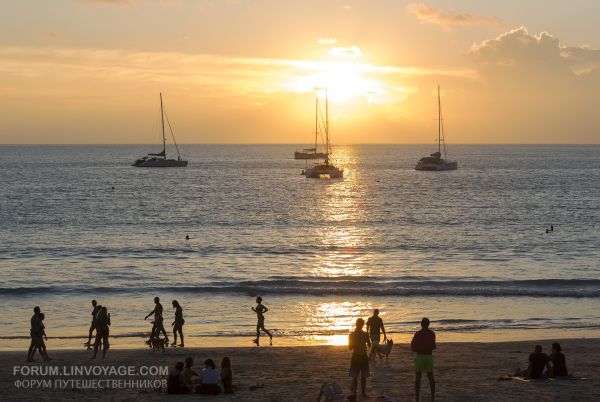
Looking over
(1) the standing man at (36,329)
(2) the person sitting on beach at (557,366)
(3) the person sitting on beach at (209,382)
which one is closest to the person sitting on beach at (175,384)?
(3) the person sitting on beach at (209,382)

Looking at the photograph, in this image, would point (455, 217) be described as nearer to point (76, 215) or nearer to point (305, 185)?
point (76, 215)

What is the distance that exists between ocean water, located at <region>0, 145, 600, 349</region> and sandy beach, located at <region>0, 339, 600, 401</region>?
10.5ft

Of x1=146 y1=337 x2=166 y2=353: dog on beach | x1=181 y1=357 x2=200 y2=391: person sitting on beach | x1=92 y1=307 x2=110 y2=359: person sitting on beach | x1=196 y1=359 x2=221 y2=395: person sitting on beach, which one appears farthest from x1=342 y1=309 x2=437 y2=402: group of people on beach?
x1=92 y1=307 x2=110 y2=359: person sitting on beach

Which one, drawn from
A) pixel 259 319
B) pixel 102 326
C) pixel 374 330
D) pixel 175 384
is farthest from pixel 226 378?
pixel 259 319

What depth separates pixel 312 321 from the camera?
3175cm

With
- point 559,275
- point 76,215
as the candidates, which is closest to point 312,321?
point 559,275

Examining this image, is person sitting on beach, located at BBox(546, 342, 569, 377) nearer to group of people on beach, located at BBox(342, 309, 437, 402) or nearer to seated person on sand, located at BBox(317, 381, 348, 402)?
group of people on beach, located at BBox(342, 309, 437, 402)

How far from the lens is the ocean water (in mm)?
31344

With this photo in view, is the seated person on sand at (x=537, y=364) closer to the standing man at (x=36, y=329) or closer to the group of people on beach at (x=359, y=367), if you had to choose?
the group of people on beach at (x=359, y=367)

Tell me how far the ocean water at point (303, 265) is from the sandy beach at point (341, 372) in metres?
3.21

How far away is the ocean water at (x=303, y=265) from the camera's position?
31.3 metres

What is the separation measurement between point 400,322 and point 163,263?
2103 centimetres

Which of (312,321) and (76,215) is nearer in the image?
(312,321)

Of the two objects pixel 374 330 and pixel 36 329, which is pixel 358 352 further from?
pixel 36 329
